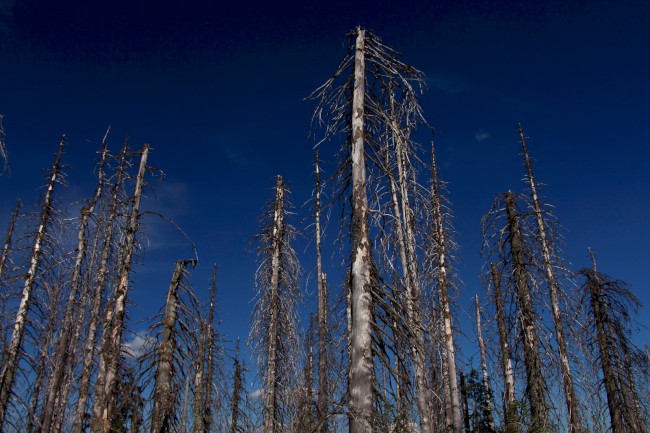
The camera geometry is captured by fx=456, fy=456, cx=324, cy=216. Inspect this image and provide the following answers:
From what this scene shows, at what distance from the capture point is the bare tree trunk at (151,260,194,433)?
9578 mm

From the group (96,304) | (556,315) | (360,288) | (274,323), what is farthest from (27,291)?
(556,315)

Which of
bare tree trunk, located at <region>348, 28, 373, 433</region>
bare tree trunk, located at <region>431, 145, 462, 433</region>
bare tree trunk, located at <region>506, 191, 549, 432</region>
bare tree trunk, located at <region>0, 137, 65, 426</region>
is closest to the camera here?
bare tree trunk, located at <region>348, 28, 373, 433</region>

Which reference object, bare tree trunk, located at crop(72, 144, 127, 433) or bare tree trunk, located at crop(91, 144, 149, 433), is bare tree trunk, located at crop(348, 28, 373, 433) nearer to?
bare tree trunk, located at crop(91, 144, 149, 433)

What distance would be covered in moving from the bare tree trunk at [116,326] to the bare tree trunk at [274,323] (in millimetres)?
6170

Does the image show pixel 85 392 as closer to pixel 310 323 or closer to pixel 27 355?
pixel 27 355

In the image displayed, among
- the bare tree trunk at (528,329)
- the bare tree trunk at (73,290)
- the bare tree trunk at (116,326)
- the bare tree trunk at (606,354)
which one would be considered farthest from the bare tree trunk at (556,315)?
the bare tree trunk at (73,290)

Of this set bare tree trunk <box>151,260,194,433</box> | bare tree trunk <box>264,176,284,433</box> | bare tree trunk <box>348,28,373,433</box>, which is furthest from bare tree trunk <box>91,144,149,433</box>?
bare tree trunk <box>348,28,373,433</box>

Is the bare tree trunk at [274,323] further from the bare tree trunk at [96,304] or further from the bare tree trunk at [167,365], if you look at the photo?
the bare tree trunk at [167,365]

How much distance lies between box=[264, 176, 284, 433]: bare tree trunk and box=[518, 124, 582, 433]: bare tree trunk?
974 centimetres

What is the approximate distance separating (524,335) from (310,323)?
22.1 meters

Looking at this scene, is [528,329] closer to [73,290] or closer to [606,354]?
[606,354]

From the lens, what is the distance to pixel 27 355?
14836 millimetres

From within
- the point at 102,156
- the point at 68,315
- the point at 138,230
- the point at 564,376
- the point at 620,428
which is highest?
the point at 102,156

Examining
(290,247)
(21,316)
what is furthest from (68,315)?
(290,247)
